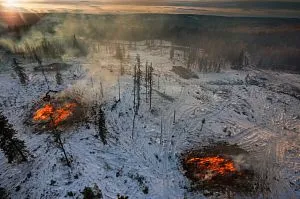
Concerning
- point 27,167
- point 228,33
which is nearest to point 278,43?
point 228,33

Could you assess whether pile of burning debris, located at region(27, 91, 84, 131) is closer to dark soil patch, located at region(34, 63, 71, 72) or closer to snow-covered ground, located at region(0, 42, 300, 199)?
snow-covered ground, located at region(0, 42, 300, 199)

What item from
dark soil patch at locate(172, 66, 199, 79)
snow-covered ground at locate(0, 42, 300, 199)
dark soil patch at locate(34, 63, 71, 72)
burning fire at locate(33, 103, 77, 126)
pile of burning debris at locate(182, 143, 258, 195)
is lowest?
pile of burning debris at locate(182, 143, 258, 195)

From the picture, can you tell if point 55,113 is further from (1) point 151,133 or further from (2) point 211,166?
(2) point 211,166

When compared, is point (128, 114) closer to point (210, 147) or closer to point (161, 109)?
point (161, 109)

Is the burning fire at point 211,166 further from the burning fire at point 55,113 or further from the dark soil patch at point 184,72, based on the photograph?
the dark soil patch at point 184,72

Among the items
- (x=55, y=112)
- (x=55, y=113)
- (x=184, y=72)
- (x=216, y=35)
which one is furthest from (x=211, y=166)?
(x=216, y=35)

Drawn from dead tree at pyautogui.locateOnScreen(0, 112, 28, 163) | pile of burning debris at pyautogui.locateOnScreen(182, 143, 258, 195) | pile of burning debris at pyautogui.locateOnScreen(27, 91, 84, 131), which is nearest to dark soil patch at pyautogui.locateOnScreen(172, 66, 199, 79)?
pile of burning debris at pyautogui.locateOnScreen(182, 143, 258, 195)
